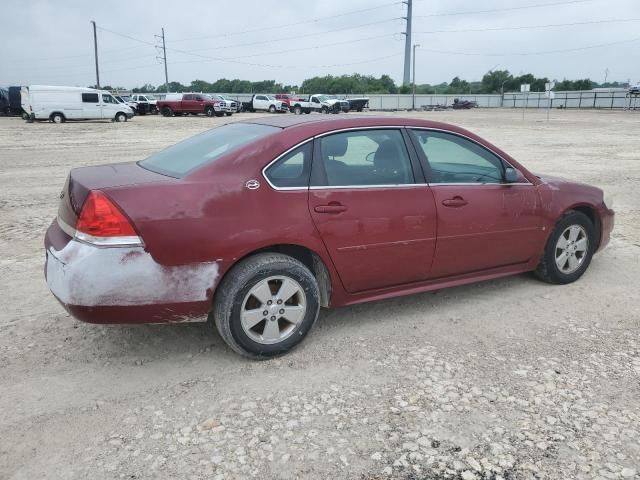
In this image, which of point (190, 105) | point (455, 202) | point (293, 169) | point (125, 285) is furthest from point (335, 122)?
point (190, 105)

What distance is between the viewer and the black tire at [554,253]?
481 cm

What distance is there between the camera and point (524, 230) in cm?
455

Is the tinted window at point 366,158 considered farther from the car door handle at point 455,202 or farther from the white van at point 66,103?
the white van at point 66,103

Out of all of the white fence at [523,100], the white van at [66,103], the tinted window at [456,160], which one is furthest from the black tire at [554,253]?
the white fence at [523,100]

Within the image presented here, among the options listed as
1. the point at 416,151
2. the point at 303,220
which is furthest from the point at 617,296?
the point at 303,220

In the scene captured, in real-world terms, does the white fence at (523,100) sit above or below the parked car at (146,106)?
above

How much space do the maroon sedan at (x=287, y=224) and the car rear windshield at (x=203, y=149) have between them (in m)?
0.02

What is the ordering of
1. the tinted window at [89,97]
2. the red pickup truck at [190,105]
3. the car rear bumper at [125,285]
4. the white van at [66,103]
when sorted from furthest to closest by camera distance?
the red pickup truck at [190,105]
the tinted window at [89,97]
the white van at [66,103]
the car rear bumper at [125,285]

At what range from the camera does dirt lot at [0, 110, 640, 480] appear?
2639 millimetres

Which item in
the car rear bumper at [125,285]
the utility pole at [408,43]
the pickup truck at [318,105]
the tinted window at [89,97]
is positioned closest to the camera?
the car rear bumper at [125,285]

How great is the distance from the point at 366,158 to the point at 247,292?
136cm

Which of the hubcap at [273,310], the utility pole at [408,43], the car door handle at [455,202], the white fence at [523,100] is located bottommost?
the hubcap at [273,310]

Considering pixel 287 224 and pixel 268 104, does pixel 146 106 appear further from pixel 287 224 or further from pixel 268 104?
pixel 287 224

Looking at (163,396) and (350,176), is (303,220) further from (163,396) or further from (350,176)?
(163,396)
